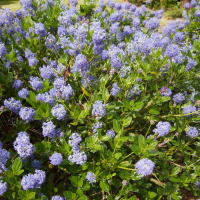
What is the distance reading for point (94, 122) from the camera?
79.9 inches

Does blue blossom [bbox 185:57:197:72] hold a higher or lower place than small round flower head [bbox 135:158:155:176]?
higher

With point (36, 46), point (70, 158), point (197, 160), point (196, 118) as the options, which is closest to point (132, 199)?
point (70, 158)

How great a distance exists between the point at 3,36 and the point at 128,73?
2247 mm

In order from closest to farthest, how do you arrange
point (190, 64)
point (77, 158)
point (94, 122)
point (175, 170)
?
1. point (77, 158)
2. point (94, 122)
3. point (175, 170)
4. point (190, 64)

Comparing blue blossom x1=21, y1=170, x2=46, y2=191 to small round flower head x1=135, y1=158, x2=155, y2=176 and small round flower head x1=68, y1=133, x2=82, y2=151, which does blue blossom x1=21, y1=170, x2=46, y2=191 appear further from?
small round flower head x1=135, y1=158, x2=155, y2=176

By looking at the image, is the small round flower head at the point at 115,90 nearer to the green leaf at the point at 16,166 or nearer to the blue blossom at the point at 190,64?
the blue blossom at the point at 190,64

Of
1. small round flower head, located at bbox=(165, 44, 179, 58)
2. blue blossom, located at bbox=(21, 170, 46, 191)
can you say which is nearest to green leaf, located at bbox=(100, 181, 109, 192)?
blue blossom, located at bbox=(21, 170, 46, 191)

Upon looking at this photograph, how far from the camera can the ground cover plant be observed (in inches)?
69.8

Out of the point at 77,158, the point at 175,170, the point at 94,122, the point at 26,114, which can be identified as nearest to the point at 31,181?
the point at 77,158

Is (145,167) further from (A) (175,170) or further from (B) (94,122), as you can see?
(A) (175,170)

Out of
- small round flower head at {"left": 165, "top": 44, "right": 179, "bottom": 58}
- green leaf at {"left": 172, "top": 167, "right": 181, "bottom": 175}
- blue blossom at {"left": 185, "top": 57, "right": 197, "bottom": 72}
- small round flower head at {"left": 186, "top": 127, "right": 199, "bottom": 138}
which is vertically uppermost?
small round flower head at {"left": 165, "top": 44, "right": 179, "bottom": 58}

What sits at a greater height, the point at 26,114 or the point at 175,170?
the point at 26,114

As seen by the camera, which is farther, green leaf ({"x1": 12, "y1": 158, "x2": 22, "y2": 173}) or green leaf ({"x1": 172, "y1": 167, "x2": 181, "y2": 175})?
green leaf ({"x1": 172, "y1": 167, "x2": 181, "y2": 175})

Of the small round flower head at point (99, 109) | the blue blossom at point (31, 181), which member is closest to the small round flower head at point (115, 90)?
the small round flower head at point (99, 109)
